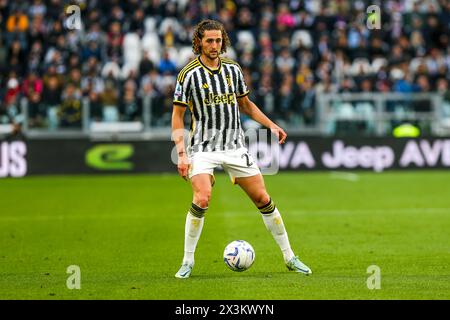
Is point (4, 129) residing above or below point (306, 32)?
below

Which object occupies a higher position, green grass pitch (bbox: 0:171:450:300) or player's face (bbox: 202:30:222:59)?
player's face (bbox: 202:30:222:59)

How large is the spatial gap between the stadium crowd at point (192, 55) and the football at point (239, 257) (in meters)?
15.5

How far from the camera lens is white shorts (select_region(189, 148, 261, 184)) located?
9633mm

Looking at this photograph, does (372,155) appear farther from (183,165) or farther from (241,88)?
(183,165)

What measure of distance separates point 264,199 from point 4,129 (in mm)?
15940

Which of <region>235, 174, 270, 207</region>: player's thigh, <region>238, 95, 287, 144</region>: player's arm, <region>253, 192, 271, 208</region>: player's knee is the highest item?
<region>238, 95, 287, 144</region>: player's arm

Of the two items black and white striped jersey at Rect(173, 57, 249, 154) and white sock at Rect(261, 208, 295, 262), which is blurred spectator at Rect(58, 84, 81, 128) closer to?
black and white striped jersey at Rect(173, 57, 249, 154)

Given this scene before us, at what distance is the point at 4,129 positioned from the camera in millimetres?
24594

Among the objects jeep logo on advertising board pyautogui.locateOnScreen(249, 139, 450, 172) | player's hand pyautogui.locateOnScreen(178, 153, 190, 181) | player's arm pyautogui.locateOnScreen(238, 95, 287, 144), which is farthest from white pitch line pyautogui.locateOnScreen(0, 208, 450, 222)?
jeep logo on advertising board pyautogui.locateOnScreen(249, 139, 450, 172)

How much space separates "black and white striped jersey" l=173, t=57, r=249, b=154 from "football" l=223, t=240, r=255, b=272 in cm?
95

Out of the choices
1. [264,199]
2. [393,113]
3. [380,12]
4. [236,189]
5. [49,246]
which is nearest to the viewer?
[264,199]

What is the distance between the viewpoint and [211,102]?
31.5 feet
